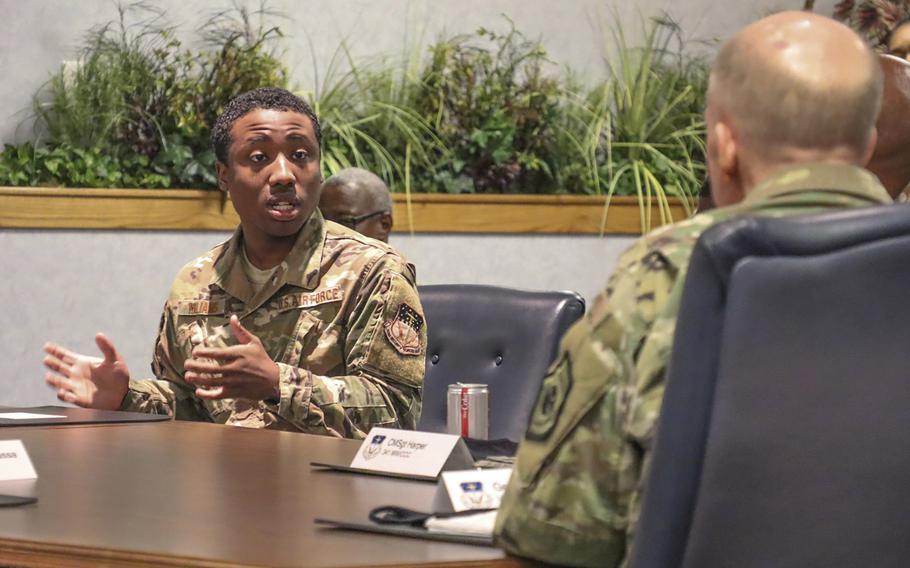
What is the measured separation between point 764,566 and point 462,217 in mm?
3984

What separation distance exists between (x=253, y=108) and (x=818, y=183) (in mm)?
1926

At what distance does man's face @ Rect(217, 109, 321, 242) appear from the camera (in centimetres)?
280

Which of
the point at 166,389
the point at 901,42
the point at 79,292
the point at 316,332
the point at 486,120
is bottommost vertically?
the point at 79,292

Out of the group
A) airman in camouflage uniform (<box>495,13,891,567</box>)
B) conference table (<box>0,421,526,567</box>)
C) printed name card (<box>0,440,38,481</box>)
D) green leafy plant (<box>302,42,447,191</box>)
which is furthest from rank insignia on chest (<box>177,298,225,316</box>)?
green leafy plant (<box>302,42,447,191</box>)

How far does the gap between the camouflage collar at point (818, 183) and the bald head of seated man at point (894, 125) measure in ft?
3.99

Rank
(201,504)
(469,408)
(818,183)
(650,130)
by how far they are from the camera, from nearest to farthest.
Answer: (818,183)
(201,504)
(469,408)
(650,130)

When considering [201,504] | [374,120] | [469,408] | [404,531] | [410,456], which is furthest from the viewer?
[374,120]

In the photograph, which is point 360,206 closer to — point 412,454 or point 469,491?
point 412,454

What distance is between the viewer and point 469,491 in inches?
54.5

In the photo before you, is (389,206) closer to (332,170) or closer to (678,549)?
(332,170)

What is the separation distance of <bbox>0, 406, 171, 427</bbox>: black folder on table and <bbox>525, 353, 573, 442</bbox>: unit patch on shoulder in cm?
133

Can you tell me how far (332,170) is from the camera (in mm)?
4848

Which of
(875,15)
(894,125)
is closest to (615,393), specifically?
(894,125)

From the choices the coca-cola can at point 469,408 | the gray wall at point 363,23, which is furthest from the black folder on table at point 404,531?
the gray wall at point 363,23
